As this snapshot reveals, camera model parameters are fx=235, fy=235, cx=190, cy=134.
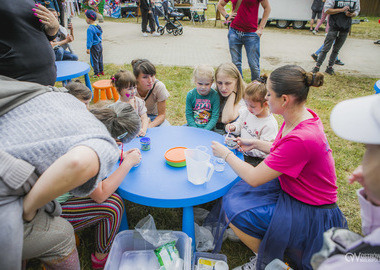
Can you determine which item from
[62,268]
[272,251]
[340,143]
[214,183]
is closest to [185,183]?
[214,183]

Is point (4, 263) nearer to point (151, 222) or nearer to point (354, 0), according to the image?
point (151, 222)

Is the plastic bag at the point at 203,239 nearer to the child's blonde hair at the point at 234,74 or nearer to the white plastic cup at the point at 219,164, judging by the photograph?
the white plastic cup at the point at 219,164

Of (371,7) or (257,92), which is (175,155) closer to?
(257,92)

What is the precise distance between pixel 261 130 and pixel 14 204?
6.76 feet

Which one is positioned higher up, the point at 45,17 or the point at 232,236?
the point at 45,17

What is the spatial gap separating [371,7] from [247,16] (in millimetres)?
23381

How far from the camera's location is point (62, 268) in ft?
4.61

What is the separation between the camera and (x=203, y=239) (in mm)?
2014

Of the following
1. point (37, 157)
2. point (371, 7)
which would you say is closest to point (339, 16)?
point (37, 157)

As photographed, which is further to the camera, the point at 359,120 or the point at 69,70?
the point at 69,70

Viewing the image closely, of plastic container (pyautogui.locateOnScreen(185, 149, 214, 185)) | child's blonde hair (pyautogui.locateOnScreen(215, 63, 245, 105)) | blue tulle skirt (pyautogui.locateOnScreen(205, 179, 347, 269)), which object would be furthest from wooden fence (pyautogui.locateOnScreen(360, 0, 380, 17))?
plastic container (pyautogui.locateOnScreen(185, 149, 214, 185))

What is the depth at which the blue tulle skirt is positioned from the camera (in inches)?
62.4

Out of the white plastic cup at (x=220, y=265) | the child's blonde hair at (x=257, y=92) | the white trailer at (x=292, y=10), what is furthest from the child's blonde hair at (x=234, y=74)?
the white trailer at (x=292, y=10)

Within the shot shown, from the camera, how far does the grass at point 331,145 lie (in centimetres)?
206
